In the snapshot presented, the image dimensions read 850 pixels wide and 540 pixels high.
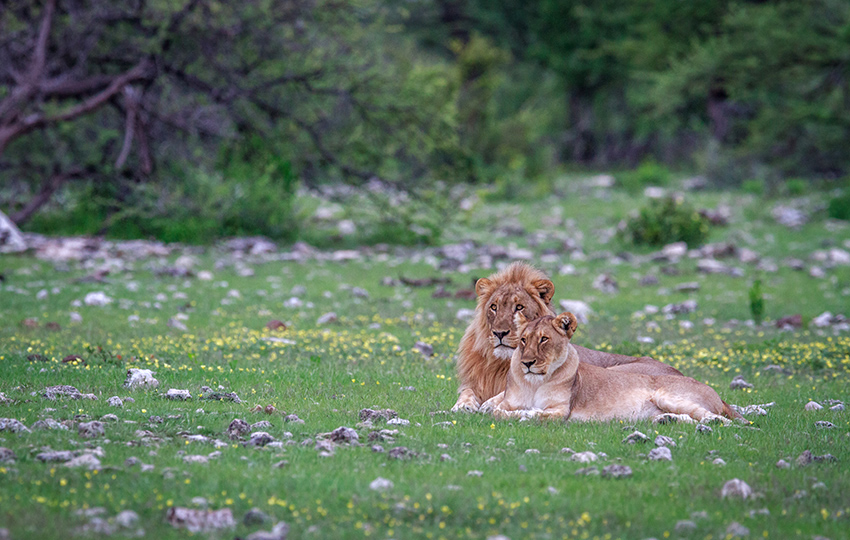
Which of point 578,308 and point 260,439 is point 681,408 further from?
point 578,308

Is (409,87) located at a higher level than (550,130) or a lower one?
higher

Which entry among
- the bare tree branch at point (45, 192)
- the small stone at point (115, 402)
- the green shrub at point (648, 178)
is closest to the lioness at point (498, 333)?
the small stone at point (115, 402)

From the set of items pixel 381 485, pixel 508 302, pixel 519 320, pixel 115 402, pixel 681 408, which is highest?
pixel 508 302

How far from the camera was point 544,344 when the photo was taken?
7.36 m

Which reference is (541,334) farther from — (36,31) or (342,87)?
(36,31)

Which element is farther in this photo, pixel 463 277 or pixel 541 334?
pixel 463 277

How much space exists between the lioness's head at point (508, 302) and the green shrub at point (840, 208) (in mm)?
21883

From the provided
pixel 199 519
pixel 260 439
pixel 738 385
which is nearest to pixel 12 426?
pixel 260 439

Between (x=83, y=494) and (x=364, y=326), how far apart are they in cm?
816

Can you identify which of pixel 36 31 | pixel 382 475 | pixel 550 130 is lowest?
pixel 550 130

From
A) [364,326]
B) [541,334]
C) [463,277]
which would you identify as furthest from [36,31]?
[541,334]

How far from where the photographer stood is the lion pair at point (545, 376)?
24.4 ft

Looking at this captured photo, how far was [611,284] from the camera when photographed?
1720 cm

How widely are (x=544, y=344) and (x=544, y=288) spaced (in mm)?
824
